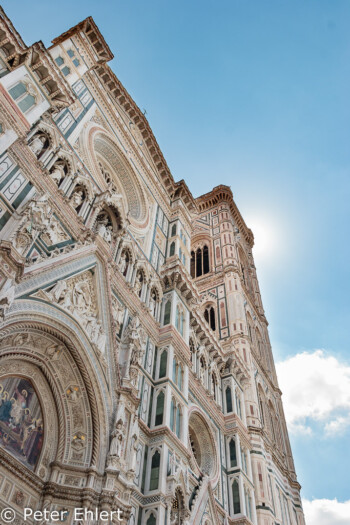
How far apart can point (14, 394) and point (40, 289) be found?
83.5 inches

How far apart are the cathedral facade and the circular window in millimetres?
52

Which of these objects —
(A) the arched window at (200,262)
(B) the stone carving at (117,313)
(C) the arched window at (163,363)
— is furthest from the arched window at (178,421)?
Result: (A) the arched window at (200,262)

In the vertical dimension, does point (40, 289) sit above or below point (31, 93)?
below

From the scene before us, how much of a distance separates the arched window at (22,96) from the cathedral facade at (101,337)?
36mm

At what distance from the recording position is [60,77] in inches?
464

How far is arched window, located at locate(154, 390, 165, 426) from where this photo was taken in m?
11.6

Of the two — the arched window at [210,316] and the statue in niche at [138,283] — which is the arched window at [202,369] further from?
the arched window at [210,316]

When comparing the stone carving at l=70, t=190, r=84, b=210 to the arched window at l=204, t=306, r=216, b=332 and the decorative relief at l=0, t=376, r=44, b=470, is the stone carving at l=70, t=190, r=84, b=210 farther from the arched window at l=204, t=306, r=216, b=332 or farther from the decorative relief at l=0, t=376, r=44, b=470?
the arched window at l=204, t=306, r=216, b=332

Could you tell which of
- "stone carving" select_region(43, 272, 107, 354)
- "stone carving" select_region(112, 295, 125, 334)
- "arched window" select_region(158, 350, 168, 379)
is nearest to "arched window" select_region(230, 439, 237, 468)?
"arched window" select_region(158, 350, 168, 379)

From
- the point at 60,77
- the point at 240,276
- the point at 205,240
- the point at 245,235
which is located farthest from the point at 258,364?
the point at 60,77

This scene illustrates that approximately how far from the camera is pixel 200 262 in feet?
104

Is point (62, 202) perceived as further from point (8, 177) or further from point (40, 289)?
point (40, 289)

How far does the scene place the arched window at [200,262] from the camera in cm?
3059

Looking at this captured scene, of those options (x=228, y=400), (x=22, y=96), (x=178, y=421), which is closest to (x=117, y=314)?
(x=178, y=421)
